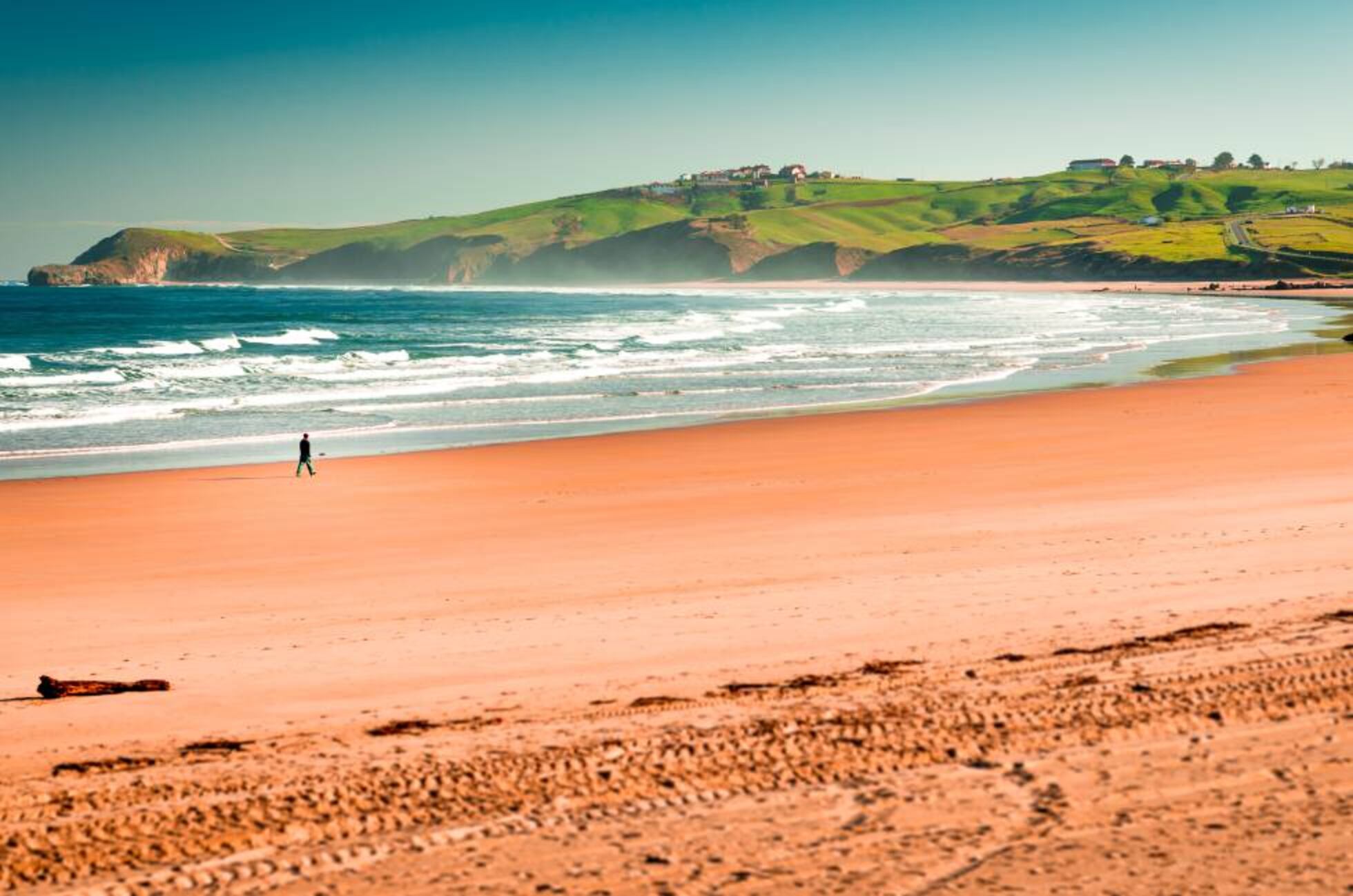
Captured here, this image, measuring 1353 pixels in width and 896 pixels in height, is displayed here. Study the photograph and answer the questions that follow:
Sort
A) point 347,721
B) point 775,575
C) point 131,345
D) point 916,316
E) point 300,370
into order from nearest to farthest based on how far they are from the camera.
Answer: point 347,721 → point 775,575 → point 300,370 → point 131,345 → point 916,316

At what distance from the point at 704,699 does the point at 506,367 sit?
42.0 m

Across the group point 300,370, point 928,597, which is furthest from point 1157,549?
point 300,370

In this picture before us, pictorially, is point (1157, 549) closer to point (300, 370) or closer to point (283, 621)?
point (283, 621)

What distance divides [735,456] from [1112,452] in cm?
648

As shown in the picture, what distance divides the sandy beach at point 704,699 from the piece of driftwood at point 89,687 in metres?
0.17

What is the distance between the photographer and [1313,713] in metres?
6.93

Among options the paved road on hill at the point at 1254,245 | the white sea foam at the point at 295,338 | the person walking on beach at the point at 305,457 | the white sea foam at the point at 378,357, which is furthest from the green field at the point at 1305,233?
the person walking on beach at the point at 305,457

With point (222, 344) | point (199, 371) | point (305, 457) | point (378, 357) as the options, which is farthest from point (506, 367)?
point (305, 457)

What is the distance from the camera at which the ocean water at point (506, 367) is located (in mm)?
30500

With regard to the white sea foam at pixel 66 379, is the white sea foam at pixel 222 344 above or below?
above

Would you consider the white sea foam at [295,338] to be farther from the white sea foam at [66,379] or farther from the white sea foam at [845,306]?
the white sea foam at [845,306]

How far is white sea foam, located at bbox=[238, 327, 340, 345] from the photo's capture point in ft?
215

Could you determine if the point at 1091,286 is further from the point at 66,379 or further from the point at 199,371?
the point at 66,379

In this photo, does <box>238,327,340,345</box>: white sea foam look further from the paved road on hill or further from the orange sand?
the paved road on hill
